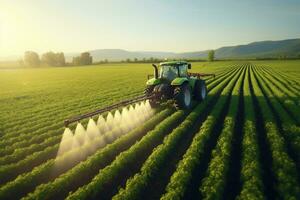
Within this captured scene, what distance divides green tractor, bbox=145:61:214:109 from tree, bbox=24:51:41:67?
4426 inches

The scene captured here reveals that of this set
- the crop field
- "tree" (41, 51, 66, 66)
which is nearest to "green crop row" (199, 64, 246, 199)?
the crop field

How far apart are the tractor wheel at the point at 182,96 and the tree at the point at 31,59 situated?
4481 inches

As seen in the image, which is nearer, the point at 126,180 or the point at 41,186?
the point at 41,186

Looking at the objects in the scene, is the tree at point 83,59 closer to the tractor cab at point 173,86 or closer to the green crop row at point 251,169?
the tractor cab at point 173,86

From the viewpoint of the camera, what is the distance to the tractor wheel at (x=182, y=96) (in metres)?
13.4

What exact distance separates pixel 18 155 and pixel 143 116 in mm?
5997

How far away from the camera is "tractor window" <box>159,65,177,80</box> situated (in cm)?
1460

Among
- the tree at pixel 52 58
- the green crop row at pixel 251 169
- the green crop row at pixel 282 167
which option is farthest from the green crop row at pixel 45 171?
the tree at pixel 52 58

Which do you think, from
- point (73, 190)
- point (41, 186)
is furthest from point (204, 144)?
point (41, 186)

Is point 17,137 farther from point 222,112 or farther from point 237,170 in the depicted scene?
point 222,112

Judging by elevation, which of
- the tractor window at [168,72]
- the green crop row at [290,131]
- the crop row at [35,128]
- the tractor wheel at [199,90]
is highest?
the tractor window at [168,72]

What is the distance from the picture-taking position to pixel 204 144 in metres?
9.00

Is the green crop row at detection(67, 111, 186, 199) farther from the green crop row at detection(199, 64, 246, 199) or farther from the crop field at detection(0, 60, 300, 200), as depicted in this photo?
the green crop row at detection(199, 64, 246, 199)

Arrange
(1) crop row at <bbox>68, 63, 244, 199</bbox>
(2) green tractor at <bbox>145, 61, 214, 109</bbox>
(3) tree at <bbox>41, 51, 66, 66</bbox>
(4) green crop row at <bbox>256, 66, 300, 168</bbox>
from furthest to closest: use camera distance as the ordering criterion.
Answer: (3) tree at <bbox>41, 51, 66, 66</bbox>
(2) green tractor at <bbox>145, 61, 214, 109</bbox>
(4) green crop row at <bbox>256, 66, 300, 168</bbox>
(1) crop row at <bbox>68, 63, 244, 199</bbox>
